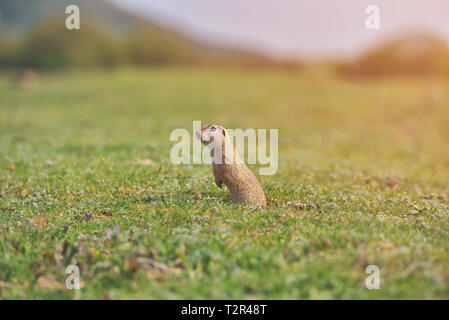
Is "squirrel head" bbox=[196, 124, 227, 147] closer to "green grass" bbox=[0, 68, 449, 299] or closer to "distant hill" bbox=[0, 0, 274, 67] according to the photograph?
"green grass" bbox=[0, 68, 449, 299]

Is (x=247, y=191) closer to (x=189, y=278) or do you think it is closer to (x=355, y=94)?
(x=189, y=278)

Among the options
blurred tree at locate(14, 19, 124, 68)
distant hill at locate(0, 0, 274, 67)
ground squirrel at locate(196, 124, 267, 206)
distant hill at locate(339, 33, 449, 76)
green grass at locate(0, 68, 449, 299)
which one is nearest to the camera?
green grass at locate(0, 68, 449, 299)

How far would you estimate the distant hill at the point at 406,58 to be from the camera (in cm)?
6325

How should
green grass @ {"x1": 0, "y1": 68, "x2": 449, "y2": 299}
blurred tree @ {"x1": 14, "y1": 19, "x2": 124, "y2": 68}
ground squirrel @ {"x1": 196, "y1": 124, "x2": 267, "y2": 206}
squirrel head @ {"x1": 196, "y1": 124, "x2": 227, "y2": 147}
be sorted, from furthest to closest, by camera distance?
blurred tree @ {"x1": 14, "y1": 19, "x2": 124, "y2": 68} → ground squirrel @ {"x1": 196, "y1": 124, "x2": 267, "y2": 206} → squirrel head @ {"x1": 196, "y1": 124, "x2": 227, "y2": 147} → green grass @ {"x1": 0, "y1": 68, "x2": 449, "y2": 299}

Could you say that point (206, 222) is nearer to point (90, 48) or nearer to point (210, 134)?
point (210, 134)

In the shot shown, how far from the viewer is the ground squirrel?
1021 cm

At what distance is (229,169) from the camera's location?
10.5 m

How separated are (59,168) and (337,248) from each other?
31.7 feet

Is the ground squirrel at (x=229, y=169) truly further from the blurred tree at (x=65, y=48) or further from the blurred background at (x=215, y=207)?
the blurred tree at (x=65, y=48)

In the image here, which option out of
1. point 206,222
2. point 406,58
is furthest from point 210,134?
point 406,58

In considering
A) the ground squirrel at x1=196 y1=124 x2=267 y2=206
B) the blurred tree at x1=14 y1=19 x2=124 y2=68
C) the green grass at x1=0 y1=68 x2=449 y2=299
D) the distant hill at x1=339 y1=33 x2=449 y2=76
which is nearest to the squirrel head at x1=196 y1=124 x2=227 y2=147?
the ground squirrel at x1=196 y1=124 x2=267 y2=206

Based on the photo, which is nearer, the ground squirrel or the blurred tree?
the ground squirrel
